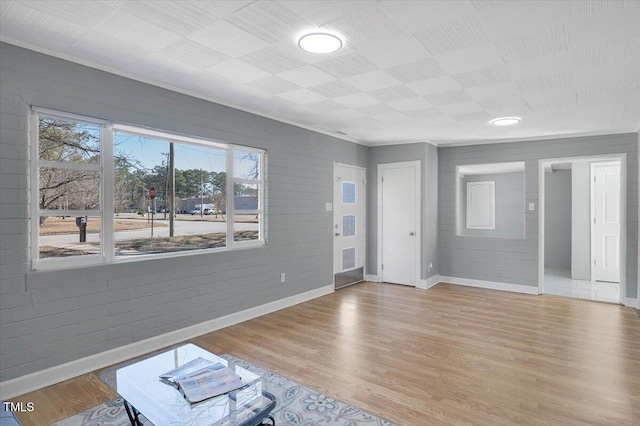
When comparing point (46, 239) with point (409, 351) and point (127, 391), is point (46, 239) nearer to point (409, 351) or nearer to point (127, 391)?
point (127, 391)

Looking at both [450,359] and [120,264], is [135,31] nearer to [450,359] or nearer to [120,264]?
[120,264]

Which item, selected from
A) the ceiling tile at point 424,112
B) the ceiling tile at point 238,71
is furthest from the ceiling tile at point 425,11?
the ceiling tile at point 424,112

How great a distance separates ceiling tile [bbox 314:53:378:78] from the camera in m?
2.80

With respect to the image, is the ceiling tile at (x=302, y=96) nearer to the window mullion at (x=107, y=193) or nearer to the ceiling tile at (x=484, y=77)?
the ceiling tile at (x=484, y=77)

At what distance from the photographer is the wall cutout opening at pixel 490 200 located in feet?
21.1

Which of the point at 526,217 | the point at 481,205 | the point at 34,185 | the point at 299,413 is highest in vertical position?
the point at 34,185

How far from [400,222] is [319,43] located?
4.30 m

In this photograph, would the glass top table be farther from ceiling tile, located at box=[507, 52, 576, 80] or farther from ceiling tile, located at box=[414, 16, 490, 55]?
ceiling tile, located at box=[507, 52, 576, 80]

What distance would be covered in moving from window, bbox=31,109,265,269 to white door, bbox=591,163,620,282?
19.5ft

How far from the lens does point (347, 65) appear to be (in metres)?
2.93

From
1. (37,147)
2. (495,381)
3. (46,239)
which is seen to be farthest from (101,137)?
(495,381)

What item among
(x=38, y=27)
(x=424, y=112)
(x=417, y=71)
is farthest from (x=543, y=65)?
(x=38, y=27)

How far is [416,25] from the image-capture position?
2.30 meters

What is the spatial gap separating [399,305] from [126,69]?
13.9ft
